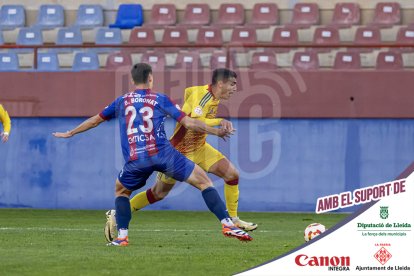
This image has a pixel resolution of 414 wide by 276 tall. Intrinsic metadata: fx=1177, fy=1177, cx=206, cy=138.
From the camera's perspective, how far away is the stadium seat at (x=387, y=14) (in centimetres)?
2327

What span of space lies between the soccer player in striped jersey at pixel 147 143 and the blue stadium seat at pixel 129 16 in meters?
12.2

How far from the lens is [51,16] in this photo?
81.3ft

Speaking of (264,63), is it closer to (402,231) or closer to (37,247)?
(37,247)

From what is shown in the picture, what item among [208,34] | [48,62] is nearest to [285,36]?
[208,34]

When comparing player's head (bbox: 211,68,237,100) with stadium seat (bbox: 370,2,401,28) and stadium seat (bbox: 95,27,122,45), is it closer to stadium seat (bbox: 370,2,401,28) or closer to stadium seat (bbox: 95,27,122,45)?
stadium seat (bbox: 95,27,122,45)

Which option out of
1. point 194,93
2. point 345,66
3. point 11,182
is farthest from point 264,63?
point 194,93

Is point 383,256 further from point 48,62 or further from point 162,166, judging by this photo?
point 48,62

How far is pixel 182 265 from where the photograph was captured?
10.4 meters

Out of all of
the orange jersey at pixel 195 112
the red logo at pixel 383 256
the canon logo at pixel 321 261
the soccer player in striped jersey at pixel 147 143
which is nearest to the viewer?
the red logo at pixel 383 256

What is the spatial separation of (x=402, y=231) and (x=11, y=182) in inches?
561

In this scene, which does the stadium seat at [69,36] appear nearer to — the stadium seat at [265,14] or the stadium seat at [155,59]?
the stadium seat at [155,59]

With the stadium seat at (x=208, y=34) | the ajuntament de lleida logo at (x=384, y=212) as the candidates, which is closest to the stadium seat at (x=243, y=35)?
the stadium seat at (x=208, y=34)

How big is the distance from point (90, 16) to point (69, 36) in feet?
4.00

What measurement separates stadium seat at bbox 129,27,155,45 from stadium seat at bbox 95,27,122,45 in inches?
10.1
